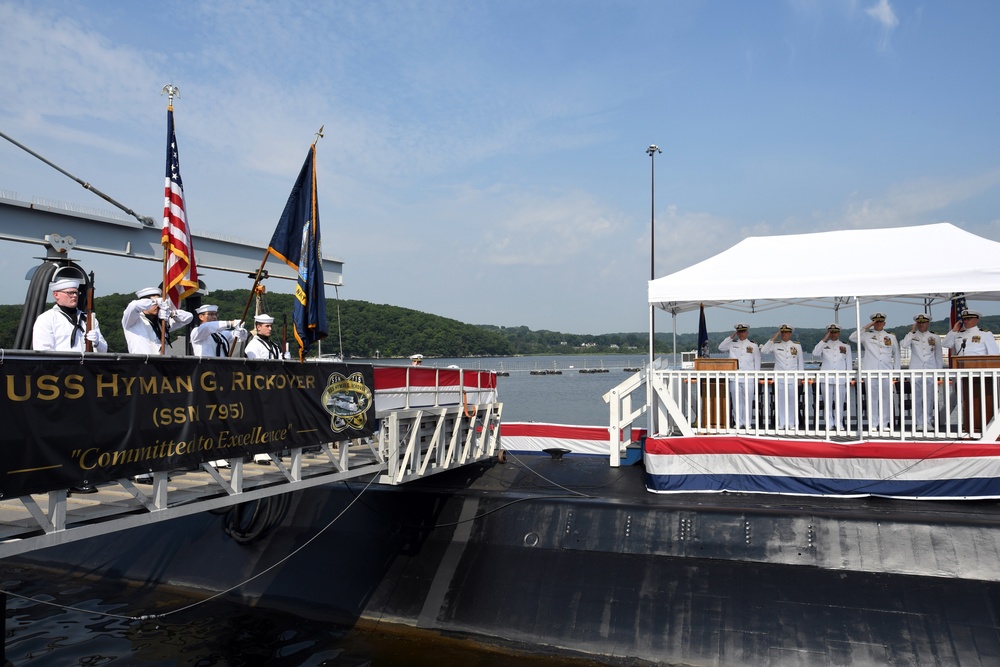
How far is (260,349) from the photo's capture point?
35.1ft

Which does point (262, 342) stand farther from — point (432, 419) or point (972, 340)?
point (972, 340)

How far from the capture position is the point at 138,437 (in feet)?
21.1

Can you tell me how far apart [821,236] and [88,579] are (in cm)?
1412

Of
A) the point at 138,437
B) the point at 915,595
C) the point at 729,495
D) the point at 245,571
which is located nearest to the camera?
the point at 138,437

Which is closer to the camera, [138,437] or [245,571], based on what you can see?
[138,437]

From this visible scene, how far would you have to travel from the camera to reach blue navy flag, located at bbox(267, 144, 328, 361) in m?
9.20

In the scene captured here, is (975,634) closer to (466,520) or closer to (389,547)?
(466,520)

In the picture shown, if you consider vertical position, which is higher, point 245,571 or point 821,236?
point 821,236

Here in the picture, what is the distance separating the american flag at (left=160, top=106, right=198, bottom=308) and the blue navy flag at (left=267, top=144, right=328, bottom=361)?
1158 mm

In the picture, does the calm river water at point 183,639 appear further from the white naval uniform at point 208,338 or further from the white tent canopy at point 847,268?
the white tent canopy at point 847,268

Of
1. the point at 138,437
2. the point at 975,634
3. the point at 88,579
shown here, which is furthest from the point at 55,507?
the point at 975,634

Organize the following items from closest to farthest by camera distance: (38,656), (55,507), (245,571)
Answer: (55,507) → (38,656) → (245,571)

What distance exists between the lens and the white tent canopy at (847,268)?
33.9ft

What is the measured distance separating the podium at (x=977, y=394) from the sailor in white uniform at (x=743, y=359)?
3.00 m
